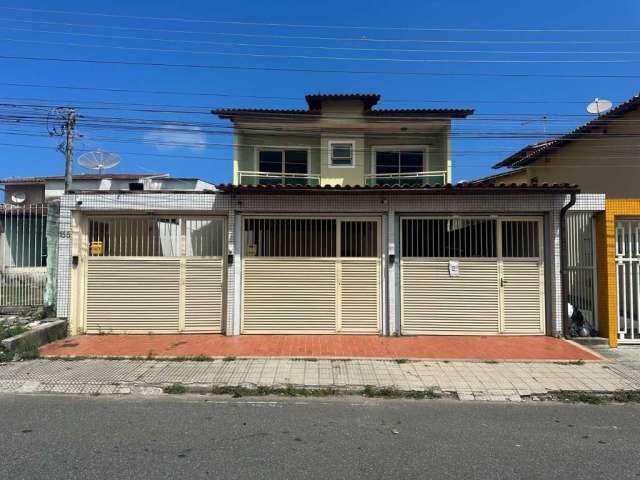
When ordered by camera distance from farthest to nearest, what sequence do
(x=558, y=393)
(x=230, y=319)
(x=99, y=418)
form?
(x=230, y=319) → (x=558, y=393) → (x=99, y=418)

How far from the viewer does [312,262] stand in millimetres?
9359

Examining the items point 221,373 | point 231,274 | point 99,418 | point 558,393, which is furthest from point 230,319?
point 558,393

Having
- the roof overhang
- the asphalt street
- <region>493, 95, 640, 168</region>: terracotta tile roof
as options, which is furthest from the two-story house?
the asphalt street

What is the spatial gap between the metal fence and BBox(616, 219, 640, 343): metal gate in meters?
11.8

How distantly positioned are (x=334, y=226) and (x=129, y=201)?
171 inches

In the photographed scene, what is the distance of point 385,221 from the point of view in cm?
933

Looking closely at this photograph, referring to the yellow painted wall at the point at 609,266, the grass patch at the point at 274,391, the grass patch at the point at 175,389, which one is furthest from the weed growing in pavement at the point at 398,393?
the yellow painted wall at the point at 609,266

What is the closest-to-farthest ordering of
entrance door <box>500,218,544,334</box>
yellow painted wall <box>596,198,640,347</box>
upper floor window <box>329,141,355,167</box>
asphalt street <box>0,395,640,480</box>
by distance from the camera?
asphalt street <box>0,395,640,480</box>
yellow painted wall <box>596,198,640,347</box>
entrance door <box>500,218,544,334</box>
upper floor window <box>329,141,355,167</box>

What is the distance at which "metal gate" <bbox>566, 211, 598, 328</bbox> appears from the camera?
905 cm

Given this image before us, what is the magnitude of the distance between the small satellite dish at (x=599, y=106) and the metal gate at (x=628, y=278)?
6198mm

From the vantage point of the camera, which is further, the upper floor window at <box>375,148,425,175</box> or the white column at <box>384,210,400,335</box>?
the upper floor window at <box>375,148,425,175</box>

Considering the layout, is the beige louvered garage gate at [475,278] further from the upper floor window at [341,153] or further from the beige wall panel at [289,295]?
the upper floor window at [341,153]

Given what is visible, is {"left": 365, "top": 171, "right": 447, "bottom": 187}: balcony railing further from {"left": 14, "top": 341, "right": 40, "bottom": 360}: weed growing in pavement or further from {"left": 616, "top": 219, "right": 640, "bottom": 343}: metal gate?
{"left": 14, "top": 341, "right": 40, "bottom": 360}: weed growing in pavement

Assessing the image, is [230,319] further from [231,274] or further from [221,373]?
[221,373]
